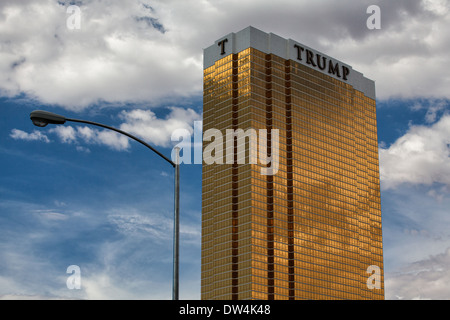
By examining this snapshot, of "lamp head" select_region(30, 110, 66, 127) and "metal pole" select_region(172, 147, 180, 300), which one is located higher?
"lamp head" select_region(30, 110, 66, 127)

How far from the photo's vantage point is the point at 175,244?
3006cm

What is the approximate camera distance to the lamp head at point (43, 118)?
28520mm

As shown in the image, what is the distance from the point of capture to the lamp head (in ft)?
93.6

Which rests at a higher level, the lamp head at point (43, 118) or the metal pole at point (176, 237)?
the lamp head at point (43, 118)

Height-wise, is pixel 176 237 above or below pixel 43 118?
below

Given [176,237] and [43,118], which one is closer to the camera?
[43,118]

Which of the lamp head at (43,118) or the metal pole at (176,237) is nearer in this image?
the lamp head at (43,118)

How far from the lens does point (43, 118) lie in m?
28.7
